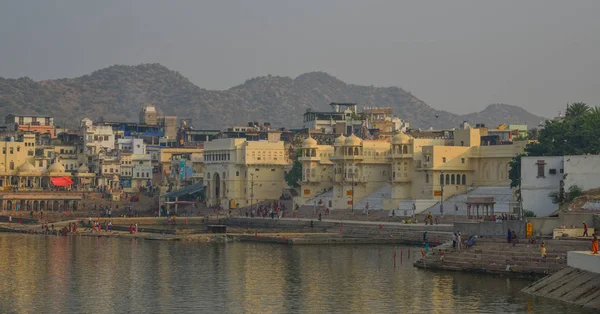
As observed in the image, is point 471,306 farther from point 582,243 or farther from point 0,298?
point 0,298

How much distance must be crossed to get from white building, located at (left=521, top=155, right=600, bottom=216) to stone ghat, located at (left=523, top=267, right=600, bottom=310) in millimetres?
18406

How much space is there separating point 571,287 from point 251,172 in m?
75.2

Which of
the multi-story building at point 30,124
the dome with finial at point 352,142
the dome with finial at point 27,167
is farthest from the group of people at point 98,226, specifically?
the multi-story building at point 30,124

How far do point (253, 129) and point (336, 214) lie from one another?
53953 mm

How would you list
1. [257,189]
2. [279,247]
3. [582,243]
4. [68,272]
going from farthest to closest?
[257,189] < [279,247] < [68,272] < [582,243]

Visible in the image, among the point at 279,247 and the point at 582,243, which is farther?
the point at 279,247

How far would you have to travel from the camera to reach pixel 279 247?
229 feet

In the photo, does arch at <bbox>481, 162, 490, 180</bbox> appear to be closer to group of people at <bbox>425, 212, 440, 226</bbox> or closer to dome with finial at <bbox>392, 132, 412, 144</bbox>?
dome with finial at <bbox>392, 132, 412, 144</bbox>

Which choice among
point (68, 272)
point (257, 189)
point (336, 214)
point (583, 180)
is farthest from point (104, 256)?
point (257, 189)

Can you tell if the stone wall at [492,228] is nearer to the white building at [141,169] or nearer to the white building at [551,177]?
the white building at [551,177]

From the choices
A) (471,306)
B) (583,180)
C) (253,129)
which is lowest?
(471,306)

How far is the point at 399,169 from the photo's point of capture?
93.4 m

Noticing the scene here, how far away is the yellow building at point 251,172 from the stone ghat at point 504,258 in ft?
199

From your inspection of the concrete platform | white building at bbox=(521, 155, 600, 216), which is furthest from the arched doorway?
the concrete platform
